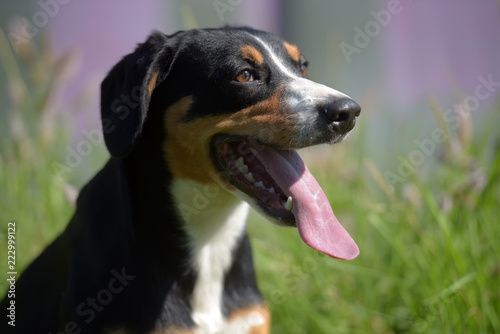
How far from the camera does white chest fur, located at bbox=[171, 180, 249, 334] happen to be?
2.54 m

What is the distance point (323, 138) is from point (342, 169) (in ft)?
6.74

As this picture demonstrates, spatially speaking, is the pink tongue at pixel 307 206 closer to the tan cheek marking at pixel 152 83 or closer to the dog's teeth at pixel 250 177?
the dog's teeth at pixel 250 177

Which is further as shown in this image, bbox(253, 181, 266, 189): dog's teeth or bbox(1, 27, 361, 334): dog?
bbox(253, 181, 266, 189): dog's teeth

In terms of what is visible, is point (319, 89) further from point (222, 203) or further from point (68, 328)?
point (68, 328)

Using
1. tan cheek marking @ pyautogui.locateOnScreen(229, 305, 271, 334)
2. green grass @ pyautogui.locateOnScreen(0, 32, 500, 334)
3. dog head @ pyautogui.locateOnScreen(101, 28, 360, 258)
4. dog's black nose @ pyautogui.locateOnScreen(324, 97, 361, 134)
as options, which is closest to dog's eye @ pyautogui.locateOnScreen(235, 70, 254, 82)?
dog head @ pyautogui.locateOnScreen(101, 28, 360, 258)

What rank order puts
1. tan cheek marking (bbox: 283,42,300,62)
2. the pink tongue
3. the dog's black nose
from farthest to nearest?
1. tan cheek marking (bbox: 283,42,300,62)
2. the pink tongue
3. the dog's black nose

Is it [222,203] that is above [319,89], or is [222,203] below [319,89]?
below

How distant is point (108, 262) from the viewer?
2377 mm

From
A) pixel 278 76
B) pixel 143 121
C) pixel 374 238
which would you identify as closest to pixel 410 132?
pixel 374 238

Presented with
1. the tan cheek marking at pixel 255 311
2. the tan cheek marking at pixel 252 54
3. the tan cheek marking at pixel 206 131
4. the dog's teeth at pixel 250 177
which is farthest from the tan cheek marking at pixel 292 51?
the tan cheek marking at pixel 255 311

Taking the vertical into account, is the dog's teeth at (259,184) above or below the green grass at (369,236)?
above

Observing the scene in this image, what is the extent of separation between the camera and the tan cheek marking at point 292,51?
2.81 metres

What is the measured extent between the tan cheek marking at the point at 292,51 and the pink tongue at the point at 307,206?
485 millimetres

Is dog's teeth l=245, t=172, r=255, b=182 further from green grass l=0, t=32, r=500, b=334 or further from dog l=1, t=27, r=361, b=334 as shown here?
green grass l=0, t=32, r=500, b=334
